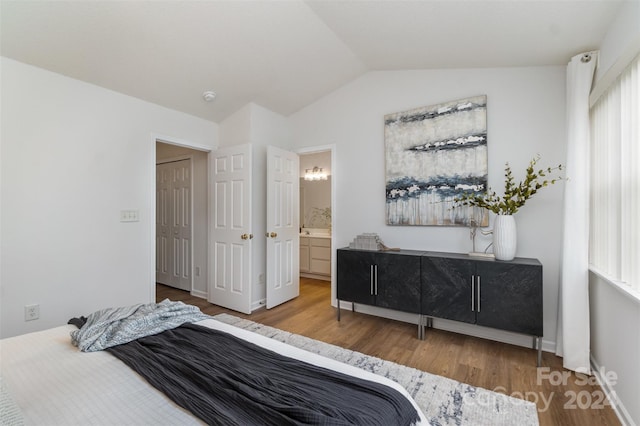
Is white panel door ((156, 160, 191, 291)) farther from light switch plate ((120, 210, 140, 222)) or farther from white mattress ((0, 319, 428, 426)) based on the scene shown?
white mattress ((0, 319, 428, 426))

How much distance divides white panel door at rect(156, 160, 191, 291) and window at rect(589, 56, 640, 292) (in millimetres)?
4543

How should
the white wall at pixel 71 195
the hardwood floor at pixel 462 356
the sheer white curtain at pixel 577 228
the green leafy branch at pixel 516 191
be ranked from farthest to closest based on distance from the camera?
1. the green leafy branch at pixel 516 191
2. the white wall at pixel 71 195
3. the sheer white curtain at pixel 577 228
4. the hardwood floor at pixel 462 356

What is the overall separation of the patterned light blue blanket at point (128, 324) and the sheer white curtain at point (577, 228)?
8.86 ft

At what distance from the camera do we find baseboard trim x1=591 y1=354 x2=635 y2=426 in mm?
1557

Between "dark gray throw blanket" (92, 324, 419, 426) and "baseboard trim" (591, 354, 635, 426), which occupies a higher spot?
→ "dark gray throw blanket" (92, 324, 419, 426)

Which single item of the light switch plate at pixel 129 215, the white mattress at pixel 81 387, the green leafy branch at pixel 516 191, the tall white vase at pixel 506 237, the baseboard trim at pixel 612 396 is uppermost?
the green leafy branch at pixel 516 191

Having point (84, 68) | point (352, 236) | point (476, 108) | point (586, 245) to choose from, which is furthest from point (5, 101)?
point (586, 245)

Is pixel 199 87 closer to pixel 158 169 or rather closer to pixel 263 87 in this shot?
pixel 263 87

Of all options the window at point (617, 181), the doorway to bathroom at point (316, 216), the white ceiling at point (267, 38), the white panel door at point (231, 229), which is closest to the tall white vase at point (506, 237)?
the window at point (617, 181)

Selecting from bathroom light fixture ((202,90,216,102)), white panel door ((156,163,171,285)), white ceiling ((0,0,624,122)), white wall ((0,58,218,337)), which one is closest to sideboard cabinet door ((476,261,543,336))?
white ceiling ((0,0,624,122))

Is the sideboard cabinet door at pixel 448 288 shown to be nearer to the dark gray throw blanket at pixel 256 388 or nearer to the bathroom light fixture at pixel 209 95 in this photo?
the dark gray throw blanket at pixel 256 388

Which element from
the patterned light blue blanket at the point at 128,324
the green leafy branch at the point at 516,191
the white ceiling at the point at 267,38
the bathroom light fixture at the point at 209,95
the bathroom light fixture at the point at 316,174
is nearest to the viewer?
the patterned light blue blanket at the point at 128,324

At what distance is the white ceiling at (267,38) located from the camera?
193 cm

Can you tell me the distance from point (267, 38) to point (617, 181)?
9.32 feet
